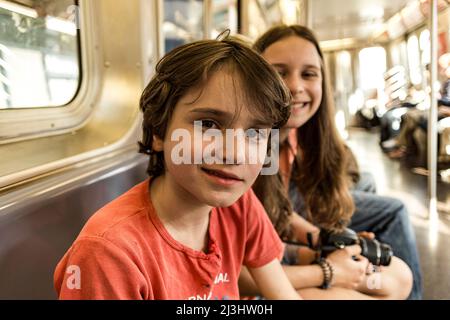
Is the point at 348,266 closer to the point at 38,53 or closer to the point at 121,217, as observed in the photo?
the point at 121,217

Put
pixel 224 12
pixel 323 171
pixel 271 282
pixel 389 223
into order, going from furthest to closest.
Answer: pixel 224 12 → pixel 389 223 → pixel 323 171 → pixel 271 282

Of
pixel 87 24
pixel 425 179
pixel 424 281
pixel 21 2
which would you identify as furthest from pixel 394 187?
pixel 21 2

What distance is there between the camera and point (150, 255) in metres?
0.57

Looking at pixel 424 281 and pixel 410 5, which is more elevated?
pixel 410 5

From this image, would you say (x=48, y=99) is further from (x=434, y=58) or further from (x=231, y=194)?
(x=434, y=58)

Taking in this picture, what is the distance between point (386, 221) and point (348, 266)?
447 millimetres

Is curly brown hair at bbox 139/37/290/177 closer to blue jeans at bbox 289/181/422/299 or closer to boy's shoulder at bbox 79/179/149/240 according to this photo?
boy's shoulder at bbox 79/179/149/240

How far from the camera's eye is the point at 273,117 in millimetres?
604

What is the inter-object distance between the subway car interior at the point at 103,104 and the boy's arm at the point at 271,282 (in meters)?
0.35

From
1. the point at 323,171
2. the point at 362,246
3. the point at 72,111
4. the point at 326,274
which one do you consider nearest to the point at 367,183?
the point at 323,171

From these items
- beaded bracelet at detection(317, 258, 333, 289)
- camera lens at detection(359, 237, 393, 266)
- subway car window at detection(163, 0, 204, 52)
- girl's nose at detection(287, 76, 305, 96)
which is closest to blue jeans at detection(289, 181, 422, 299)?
camera lens at detection(359, 237, 393, 266)

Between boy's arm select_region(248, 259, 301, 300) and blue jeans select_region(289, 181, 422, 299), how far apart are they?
1.63 feet

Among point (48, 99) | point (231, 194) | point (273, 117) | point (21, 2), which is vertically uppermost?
point (21, 2)

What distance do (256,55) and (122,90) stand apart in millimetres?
912
